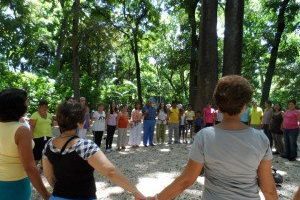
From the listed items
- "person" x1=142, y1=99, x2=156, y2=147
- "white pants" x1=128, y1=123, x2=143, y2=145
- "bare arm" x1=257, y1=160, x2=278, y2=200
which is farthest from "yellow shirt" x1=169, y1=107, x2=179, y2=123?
"bare arm" x1=257, y1=160, x2=278, y2=200

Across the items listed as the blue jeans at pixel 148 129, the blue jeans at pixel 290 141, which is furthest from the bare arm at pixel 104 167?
the blue jeans at pixel 148 129

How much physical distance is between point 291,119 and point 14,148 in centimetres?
1129

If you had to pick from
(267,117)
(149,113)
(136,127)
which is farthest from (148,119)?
(267,117)

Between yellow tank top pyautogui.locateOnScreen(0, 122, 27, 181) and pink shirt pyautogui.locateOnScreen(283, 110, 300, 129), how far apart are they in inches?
440

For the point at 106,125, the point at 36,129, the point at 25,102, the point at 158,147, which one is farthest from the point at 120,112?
the point at 25,102

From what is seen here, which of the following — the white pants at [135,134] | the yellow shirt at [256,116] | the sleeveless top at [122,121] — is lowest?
the white pants at [135,134]

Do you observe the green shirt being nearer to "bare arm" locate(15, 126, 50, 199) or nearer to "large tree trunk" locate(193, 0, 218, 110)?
"large tree trunk" locate(193, 0, 218, 110)

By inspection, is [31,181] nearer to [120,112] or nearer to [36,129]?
[36,129]

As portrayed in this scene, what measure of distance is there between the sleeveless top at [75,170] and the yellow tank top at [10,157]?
1.62 feet

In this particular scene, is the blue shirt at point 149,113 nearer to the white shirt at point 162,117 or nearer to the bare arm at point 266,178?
the white shirt at point 162,117

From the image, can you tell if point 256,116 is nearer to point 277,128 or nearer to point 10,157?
point 277,128

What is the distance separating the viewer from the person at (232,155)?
2.92 meters

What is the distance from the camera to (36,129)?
31.2ft

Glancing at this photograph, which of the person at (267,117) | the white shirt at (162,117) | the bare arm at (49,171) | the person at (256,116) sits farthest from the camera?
the white shirt at (162,117)
